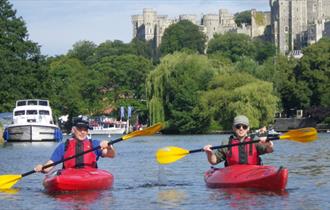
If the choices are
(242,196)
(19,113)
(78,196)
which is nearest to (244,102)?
(19,113)

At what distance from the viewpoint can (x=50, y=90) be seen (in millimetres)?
74812

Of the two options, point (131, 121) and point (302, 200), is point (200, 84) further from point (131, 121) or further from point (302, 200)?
point (302, 200)

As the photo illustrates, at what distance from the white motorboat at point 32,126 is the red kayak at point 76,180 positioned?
3697 cm

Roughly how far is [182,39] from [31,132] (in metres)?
123

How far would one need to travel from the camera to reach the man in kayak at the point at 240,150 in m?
20.4

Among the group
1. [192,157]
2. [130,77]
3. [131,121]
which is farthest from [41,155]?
[130,77]

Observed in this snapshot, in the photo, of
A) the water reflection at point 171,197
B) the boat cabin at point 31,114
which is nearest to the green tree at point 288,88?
the boat cabin at point 31,114

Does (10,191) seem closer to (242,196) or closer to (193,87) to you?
(242,196)

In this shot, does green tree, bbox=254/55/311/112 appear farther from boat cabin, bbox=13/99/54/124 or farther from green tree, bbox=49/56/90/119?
boat cabin, bbox=13/99/54/124

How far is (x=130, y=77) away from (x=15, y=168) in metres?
76.9

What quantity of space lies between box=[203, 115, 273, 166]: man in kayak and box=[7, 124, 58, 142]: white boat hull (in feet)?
124

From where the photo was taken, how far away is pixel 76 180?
69.0 feet

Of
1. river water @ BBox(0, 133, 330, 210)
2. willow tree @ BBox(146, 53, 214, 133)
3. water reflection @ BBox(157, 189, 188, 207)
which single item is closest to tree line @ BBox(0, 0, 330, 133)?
willow tree @ BBox(146, 53, 214, 133)

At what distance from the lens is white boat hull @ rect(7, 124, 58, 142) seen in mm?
58344
